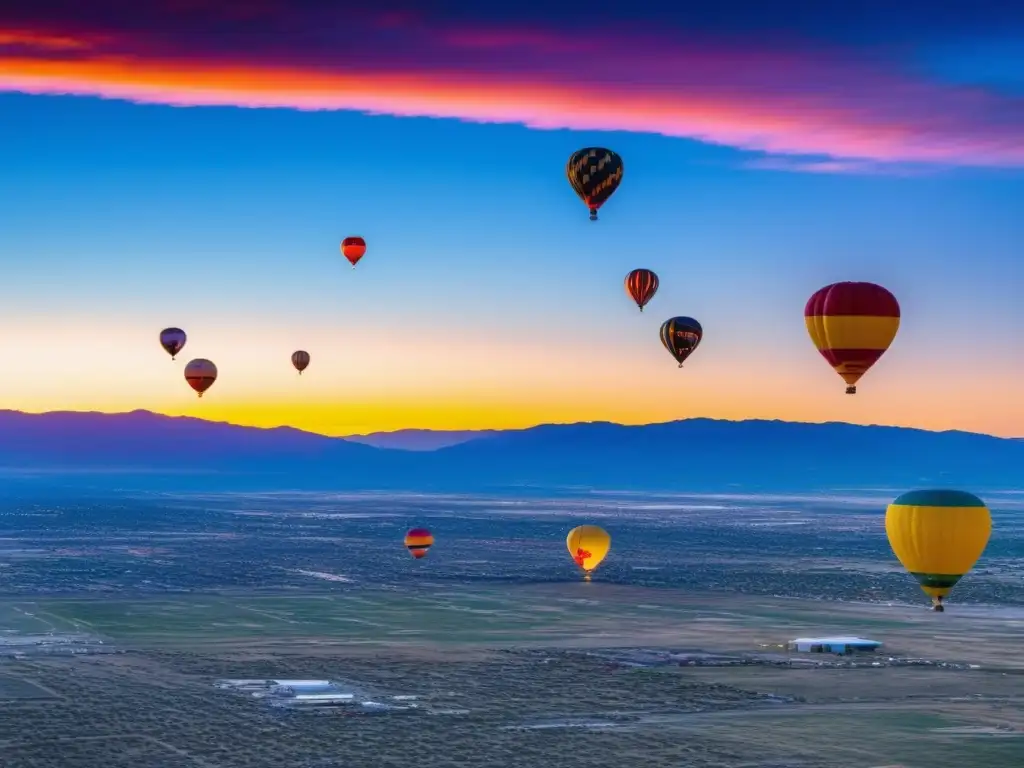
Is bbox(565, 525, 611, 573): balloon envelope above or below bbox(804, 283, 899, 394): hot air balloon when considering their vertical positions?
below

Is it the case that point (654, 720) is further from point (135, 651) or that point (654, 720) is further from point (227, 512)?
point (227, 512)

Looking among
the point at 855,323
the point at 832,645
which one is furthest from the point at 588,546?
the point at 855,323

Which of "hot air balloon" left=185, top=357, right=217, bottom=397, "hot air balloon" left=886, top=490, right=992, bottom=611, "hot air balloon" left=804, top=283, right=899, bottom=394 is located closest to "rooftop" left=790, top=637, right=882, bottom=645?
"hot air balloon" left=804, top=283, right=899, bottom=394

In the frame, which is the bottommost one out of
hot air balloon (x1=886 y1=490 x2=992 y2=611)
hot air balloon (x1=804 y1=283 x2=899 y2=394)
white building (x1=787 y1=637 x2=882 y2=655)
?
white building (x1=787 y1=637 x2=882 y2=655)

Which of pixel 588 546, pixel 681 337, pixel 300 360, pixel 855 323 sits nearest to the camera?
pixel 855 323

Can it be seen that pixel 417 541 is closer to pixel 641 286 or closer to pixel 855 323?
pixel 641 286

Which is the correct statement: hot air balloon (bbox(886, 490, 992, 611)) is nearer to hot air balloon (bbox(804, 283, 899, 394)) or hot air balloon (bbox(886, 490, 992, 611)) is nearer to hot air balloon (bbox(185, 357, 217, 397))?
hot air balloon (bbox(804, 283, 899, 394))

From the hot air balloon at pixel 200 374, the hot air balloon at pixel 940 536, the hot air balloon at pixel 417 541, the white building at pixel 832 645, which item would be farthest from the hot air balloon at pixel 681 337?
the hot air balloon at pixel 200 374
